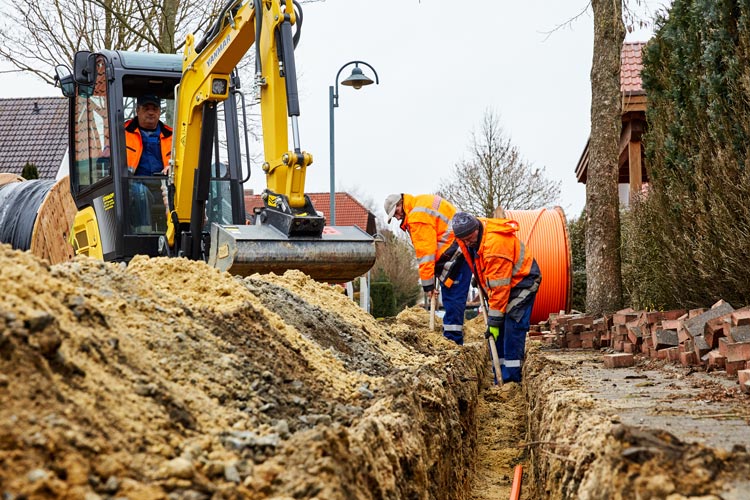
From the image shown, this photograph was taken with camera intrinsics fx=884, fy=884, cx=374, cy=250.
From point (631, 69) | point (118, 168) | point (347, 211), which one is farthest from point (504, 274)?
point (347, 211)

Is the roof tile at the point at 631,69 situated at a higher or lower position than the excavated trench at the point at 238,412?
higher

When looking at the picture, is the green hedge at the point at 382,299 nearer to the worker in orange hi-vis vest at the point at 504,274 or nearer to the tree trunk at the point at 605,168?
the tree trunk at the point at 605,168

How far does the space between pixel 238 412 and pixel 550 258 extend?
37.4 ft

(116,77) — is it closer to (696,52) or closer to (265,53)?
(265,53)

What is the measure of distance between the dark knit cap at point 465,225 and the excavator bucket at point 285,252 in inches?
37.4

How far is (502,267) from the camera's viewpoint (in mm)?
8656

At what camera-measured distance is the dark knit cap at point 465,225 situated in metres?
8.60

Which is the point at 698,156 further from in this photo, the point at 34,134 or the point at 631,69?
the point at 34,134

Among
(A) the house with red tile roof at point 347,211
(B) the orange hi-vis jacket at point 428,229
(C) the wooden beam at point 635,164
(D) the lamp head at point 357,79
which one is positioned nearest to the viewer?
(B) the orange hi-vis jacket at point 428,229

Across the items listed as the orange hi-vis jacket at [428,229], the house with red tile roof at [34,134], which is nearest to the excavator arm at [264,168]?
the orange hi-vis jacket at [428,229]

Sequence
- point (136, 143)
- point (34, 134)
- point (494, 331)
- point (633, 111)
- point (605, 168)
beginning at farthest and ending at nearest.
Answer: point (34, 134) → point (633, 111) → point (605, 168) → point (136, 143) → point (494, 331)


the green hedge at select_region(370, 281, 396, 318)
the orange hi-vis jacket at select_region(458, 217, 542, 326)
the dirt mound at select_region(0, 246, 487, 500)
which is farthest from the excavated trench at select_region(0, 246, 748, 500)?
the green hedge at select_region(370, 281, 396, 318)

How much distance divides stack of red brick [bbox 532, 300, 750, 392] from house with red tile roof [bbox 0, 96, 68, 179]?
20727 millimetres

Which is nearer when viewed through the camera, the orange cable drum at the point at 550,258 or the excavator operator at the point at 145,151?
the excavator operator at the point at 145,151
